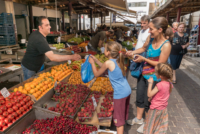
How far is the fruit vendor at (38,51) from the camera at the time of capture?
121 inches

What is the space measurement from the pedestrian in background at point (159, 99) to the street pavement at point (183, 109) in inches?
29.6

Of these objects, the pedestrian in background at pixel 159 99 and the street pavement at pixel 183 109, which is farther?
the street pavement at pixel 183 109

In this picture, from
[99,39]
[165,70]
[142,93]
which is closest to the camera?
[165,70]

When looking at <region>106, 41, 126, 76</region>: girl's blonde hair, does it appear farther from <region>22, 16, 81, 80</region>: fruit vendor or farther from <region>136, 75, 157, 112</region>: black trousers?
<region>22, 16, 81, 80</region>: fruit vendor

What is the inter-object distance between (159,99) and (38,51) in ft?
8.74

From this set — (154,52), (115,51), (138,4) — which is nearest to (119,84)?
(115,51)

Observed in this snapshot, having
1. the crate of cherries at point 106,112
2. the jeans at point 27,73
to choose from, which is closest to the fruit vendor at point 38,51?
the jeans at point 27,73

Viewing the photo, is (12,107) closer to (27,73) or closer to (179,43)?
(27,73)

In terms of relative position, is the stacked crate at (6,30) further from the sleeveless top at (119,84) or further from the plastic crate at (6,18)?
the sleeveless top at (119,84)

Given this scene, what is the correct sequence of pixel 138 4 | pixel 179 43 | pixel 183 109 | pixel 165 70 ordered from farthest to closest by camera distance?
pixel 138 4
pixel 179 43
pixel 183 109
pixel 165 70

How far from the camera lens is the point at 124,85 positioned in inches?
97.1

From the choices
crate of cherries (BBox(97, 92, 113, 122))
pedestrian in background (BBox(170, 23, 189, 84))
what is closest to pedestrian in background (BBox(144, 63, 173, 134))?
crate of cherries (BBox(97, 92, 113, 122))

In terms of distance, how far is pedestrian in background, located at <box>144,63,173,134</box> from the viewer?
225cm

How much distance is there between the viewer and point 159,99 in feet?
7.82
